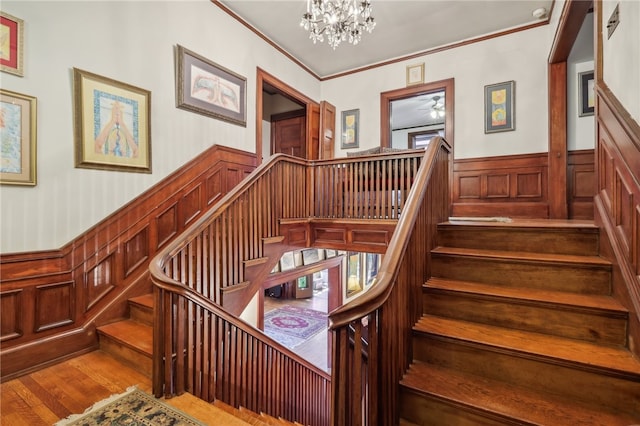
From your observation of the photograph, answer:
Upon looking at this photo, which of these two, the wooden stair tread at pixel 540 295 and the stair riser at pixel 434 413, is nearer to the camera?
the stair riser at pixel 434 413

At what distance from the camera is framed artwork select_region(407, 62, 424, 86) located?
514 cm

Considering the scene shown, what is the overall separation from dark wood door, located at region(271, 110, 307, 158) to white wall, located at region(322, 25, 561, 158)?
143 centimetres

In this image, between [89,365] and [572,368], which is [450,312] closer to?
[572,368]

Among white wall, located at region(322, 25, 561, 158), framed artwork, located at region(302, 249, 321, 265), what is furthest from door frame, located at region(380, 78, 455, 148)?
framed artwork, located at region(302, 249, 321, 265)

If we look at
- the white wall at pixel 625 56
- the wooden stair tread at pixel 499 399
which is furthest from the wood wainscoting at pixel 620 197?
the wooden stair tread at pixel 499 399

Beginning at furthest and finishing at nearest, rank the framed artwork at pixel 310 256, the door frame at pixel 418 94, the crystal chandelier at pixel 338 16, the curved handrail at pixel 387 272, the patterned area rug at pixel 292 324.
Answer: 1. the patterned area rug at pixel 292 324
2. the framed artwork at pixel 310 256
3. the door frame at pixel 418 94
4. the crystal chandelier at pixel 338 16
5. the curved handrail at pixel 387 272

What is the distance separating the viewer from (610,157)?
171cm

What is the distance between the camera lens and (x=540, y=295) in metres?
1.69

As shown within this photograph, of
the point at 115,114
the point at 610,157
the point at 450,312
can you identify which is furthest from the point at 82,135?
the point at 610,157

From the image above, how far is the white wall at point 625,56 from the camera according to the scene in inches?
54.5

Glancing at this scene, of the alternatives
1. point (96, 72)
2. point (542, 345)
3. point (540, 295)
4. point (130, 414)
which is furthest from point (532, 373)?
point (96, 72)

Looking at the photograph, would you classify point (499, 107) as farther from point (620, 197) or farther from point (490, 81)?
point (620, 197)

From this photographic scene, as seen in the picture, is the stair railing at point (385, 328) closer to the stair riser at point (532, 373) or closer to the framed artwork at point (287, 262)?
the stair riser at point (532, 373)

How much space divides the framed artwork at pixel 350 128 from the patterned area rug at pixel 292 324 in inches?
165
